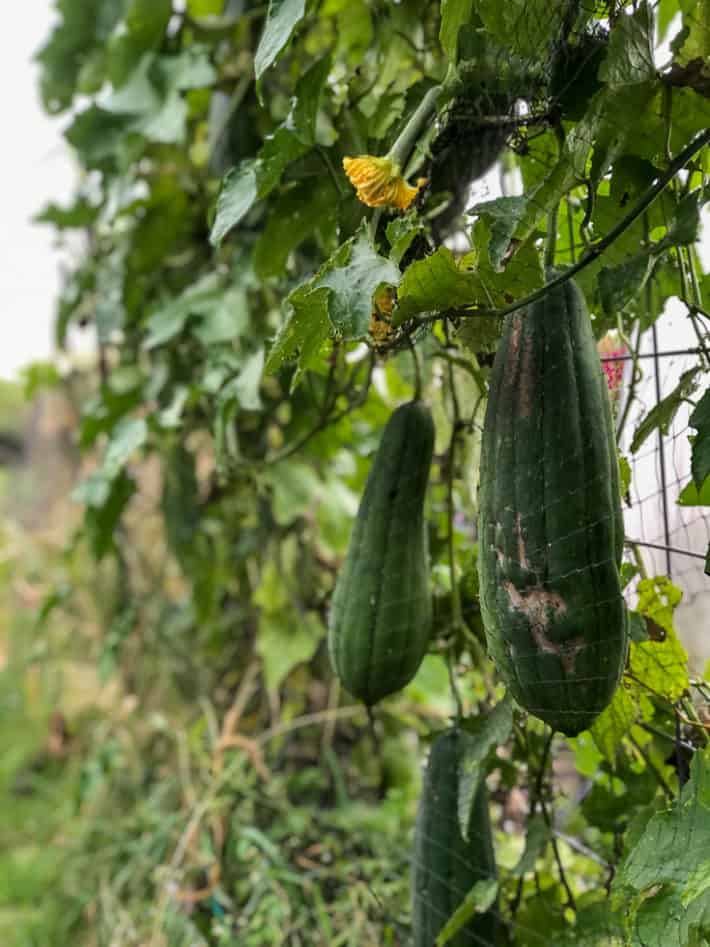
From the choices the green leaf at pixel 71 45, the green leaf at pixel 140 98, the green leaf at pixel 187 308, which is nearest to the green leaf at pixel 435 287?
the green leaf at pixel 187 308

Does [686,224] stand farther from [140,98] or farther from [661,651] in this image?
[140,98]

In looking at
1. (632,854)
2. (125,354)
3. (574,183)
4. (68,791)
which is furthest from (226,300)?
(68,791)

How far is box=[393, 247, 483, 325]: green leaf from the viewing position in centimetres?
56

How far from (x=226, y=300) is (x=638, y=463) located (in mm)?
734

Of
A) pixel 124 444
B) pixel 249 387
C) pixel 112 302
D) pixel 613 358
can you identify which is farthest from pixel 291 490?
pixel 613 358

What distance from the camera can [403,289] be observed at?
573mm

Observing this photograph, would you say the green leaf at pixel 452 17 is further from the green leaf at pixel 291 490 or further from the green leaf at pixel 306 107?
the green leaf at pixel 291 490

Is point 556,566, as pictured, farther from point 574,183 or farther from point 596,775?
point 596,775

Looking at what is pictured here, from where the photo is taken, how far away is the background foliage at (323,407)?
1.94 feet

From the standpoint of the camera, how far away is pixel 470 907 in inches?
31.2

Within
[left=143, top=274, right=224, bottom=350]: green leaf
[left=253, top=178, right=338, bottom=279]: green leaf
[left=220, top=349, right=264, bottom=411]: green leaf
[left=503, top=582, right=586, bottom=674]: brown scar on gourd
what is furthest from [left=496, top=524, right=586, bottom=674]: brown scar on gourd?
[left=143, top=274, right=224, bottom=350]: green leaf

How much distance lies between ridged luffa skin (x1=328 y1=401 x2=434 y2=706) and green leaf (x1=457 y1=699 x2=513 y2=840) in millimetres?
84

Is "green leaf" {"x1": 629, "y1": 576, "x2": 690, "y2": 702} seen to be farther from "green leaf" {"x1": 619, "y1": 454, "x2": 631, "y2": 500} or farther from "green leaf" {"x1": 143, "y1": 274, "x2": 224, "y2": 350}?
"green leaf" {"x1": 143, "y1": 274, "x2": 224, "y2": 350}

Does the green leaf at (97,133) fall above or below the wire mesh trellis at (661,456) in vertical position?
above
